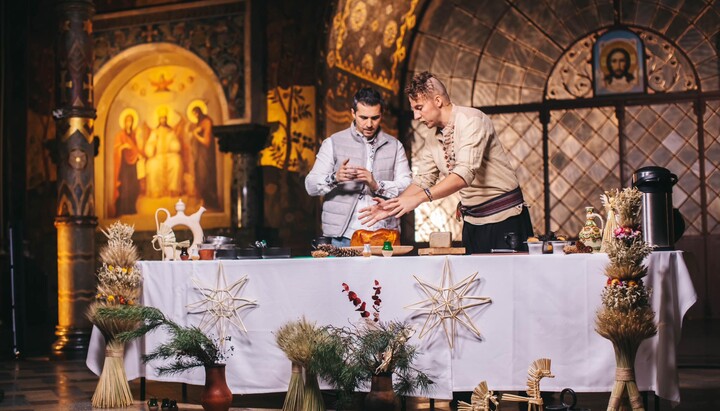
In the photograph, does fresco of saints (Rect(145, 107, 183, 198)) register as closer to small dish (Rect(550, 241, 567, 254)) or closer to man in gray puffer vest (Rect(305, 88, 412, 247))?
man in gray puffer vest (Rect(305, 88, 412, 247))

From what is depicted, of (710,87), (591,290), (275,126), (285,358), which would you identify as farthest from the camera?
(710,87)

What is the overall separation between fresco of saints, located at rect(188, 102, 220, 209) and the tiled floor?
8.47ft

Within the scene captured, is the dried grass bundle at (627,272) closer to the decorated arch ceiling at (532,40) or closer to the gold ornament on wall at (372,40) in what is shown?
the gold ornament on wall at (372,40)

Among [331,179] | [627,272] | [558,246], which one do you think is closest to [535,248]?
[558,246]

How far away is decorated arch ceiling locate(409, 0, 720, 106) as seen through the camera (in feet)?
33.9

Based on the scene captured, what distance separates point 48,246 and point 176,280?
20.4 ft

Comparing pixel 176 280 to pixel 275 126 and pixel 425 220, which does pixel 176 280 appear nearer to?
pixel 275 126

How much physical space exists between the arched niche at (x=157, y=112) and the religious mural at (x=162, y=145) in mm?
10

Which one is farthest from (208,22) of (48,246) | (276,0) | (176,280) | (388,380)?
(388,380)

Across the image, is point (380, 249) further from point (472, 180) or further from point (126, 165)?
point (126, 165)

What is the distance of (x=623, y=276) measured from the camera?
3.86 meters

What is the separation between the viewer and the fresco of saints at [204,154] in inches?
392

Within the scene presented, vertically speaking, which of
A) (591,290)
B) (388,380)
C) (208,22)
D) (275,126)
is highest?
(208,22)

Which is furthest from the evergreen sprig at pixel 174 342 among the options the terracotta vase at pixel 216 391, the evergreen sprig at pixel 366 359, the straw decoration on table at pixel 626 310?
the straw decoration on table at pixel 626 310
